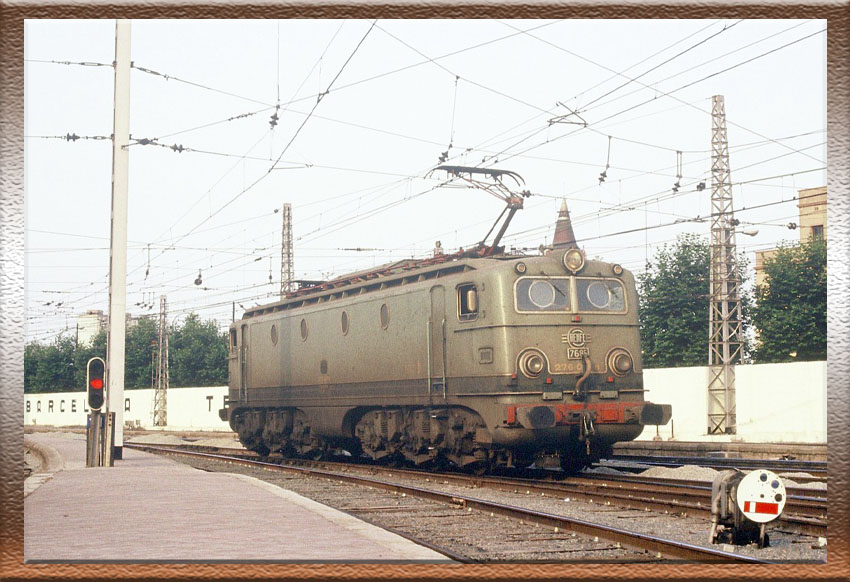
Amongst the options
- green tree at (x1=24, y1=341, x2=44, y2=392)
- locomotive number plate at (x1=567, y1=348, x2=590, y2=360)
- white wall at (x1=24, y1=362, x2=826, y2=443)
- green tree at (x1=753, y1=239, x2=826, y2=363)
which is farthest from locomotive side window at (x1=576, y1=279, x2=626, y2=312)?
green tree at (x1=753, y1=239, x2=826, y2=363)

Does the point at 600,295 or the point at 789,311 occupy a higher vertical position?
the point at 789,311

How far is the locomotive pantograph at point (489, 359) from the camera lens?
1795cm

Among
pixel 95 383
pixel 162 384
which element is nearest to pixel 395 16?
pixel 95 383

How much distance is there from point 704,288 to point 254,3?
4272 cm

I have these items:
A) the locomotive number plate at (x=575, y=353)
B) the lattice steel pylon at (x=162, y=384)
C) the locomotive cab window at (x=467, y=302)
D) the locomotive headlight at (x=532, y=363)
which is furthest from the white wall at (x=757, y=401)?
the lattice steel pylon at (x=162, y=384)

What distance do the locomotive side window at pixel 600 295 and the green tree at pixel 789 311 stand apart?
18.6 metres

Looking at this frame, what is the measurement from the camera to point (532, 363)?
17.9 m

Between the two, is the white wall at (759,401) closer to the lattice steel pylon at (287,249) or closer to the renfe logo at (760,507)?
the lattice steel pylon at (287,249)

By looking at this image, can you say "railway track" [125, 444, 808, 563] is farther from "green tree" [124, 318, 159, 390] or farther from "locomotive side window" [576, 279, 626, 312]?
"green tree" [124, 318, 159, 390]

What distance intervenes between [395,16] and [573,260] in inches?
494

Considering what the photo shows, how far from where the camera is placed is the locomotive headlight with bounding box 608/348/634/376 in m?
18.5

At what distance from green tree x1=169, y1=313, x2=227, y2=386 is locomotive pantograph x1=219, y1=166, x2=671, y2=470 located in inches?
1687

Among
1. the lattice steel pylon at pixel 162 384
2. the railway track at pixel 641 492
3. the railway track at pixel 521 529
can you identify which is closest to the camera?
the railway track at pixel 521 529

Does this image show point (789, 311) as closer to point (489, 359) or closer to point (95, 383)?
point (489, 359)
